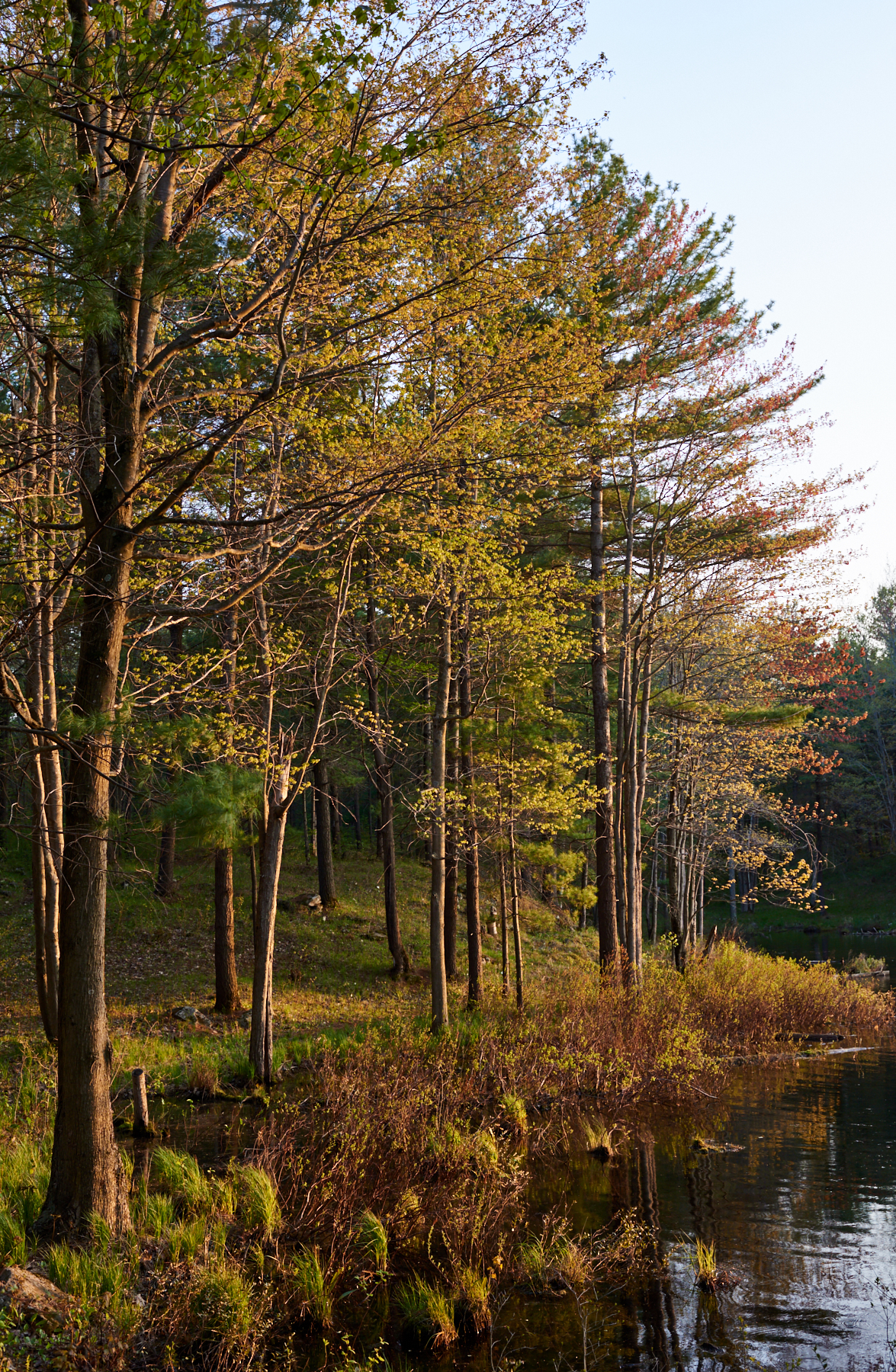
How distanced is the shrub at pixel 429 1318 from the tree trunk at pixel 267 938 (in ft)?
16.7

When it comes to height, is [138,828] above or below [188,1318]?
above

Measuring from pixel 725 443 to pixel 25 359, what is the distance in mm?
10406

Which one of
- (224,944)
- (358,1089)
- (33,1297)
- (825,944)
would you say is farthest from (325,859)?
(825,944)

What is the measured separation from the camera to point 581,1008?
1274cm

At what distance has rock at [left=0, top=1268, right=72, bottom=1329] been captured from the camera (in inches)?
183

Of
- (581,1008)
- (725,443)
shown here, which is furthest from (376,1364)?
(725,443)

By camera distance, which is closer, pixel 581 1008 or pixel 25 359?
pixel 25 359

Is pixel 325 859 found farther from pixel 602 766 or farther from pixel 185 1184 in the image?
pixel 185 1184

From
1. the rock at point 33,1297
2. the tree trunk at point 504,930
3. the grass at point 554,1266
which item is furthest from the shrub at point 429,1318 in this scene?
the tree trunk at point 504,930

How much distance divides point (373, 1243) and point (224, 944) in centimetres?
907

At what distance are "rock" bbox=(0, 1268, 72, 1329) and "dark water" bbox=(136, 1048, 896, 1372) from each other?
6.54ft

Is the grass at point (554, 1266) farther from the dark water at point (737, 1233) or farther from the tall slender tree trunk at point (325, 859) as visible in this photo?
the tall slender tree trunk at point (325, 859)

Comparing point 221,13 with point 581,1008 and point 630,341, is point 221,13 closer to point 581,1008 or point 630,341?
point 630,341

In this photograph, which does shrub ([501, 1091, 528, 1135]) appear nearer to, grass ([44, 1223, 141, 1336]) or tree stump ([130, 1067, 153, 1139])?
tree stump ([130, 1067, 153, 1139])
